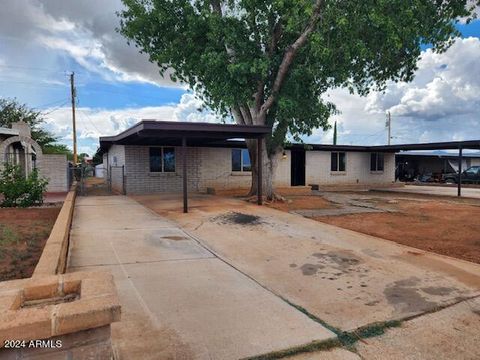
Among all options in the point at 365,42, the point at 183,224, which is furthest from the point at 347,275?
the point at 365,42

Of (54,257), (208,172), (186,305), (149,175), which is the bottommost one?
(186,305)

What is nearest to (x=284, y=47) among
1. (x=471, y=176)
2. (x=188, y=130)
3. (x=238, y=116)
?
(x=238, y=116)

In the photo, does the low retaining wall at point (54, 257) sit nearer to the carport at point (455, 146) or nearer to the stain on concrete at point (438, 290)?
the stain on concrete at point (438, 290)

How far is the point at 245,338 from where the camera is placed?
10.8ft

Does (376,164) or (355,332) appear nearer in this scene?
(355,332)

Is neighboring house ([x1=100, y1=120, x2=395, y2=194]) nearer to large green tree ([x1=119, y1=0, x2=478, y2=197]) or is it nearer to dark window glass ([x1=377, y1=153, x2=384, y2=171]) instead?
dark window glass ([x1=377, y1=153, x2=384, y2=171])

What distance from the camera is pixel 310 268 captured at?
5648 mm

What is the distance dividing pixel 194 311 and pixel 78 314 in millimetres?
2039

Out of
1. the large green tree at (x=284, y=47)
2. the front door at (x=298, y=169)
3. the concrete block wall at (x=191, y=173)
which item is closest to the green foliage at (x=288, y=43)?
the large green tree at (x=284, y=47)

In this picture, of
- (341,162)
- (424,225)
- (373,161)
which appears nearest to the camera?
(424,225)

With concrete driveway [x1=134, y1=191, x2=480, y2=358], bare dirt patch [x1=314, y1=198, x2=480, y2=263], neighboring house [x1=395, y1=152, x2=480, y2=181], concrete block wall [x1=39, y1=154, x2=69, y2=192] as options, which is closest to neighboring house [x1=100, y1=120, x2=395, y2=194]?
concrete block wall [x1=39, y1=154, x2=69, y2=192]

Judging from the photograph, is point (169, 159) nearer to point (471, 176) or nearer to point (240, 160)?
point (240, 160)

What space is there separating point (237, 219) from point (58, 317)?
316 inches

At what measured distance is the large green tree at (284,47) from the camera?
11.6 meters
